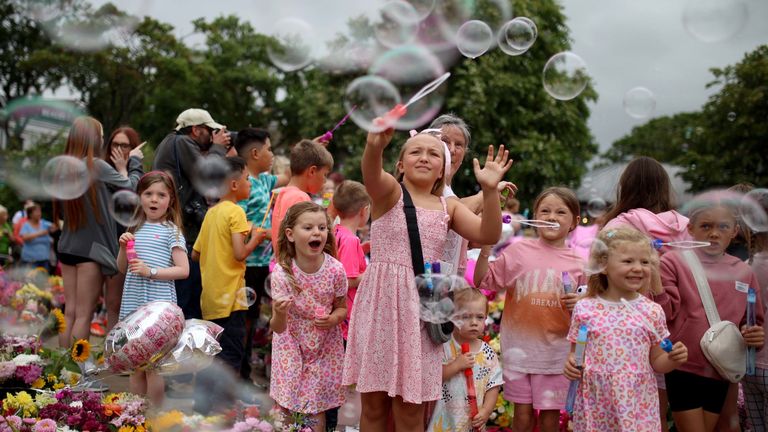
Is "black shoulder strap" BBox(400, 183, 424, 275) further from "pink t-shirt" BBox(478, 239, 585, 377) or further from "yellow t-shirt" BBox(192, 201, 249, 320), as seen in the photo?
"yellow t-shirt" BBox(192, 201, 249, 320)

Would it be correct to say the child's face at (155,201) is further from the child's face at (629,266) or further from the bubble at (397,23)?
the child's face at (629,266)

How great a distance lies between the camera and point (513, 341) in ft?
13.0

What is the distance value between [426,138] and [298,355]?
4.74 feet

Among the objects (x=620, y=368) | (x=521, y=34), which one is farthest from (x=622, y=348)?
(x=521, y=34)

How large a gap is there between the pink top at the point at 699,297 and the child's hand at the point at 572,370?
0.82m

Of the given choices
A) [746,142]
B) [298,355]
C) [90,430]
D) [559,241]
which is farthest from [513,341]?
[746,142]

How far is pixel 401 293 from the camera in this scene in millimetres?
3262

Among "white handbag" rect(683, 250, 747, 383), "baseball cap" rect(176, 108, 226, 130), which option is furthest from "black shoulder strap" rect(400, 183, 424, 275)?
"baseball cap" rect(176, 108, 226, 130)

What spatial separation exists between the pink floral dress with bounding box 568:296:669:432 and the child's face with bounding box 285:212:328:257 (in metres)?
1.43

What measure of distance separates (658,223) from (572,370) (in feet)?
3.75

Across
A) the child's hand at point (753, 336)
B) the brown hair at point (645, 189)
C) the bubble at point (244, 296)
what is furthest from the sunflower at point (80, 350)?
the child's hand at point (753, 336)

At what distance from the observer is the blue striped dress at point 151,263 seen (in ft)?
14.8

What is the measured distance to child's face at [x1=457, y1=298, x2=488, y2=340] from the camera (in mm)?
3786

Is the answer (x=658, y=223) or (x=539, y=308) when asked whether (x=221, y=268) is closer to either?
(x=539, y=308)
